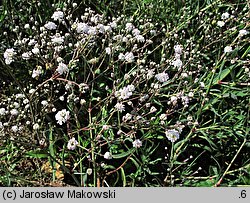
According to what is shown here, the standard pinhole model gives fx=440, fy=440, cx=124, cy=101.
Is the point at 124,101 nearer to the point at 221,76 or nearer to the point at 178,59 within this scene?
the point at 178,59

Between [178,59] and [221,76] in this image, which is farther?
[221,76]

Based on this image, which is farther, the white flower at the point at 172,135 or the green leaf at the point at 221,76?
the green leaf at the point at 221,76

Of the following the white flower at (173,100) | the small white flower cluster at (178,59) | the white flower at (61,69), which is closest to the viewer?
the white flower at (61,69)

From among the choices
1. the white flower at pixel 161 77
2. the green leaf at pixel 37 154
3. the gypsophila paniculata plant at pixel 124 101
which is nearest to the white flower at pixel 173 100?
the gypsophila paniculata plant at pixel 124 101

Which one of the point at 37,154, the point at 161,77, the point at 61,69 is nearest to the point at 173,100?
the point at 161,77

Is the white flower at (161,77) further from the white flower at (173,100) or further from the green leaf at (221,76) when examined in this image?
the green leaf at (221,76)

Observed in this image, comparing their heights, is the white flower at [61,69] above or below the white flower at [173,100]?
above

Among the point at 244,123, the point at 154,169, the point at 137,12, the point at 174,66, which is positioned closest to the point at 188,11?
the point at 137,12

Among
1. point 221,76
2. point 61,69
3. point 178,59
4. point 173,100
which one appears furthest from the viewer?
point 221,76

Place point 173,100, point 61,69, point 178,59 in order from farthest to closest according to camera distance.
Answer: point 178,59, point 173,100, point 61,69

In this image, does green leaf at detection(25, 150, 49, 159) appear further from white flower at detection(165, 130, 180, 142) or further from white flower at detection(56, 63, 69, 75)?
white flower at detection(165, 130, 180, 142)

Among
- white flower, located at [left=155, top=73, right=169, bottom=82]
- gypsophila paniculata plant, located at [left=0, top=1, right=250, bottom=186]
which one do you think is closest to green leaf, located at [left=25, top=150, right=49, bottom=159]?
gypsophila paniculata plant, located at [left=0, top=1, right=250, bottom=186]

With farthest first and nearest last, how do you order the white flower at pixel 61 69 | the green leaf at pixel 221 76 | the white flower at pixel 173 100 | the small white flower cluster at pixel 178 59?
the green leaf at pixel 221 76 → the small white flower cluster at pixel 178 59 → the white flower at pixel 173 100 → the white flower at pixel 61 69

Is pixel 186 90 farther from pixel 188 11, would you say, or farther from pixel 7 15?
pixel 7 15
